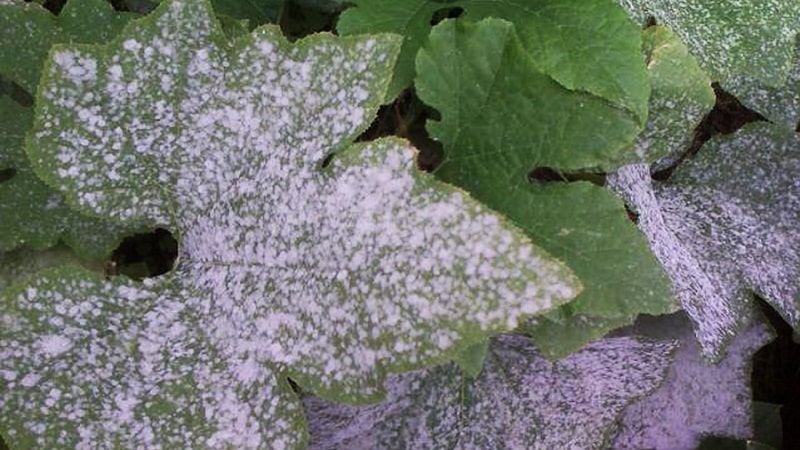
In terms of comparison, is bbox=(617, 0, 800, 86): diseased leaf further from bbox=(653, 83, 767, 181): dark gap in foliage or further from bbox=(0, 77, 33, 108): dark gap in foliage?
bbox=(0, 77, 33, 108): dark gap in foliage

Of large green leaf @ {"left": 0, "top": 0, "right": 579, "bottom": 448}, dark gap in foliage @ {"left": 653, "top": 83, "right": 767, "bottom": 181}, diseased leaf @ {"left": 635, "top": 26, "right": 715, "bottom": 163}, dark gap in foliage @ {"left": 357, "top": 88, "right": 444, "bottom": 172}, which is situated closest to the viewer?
large green leaf @ {"left": 0, "top": 0, "right": 579, "bottom": 448}

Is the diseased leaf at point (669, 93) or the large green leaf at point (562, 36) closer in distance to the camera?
→ the large green leaf at point (562, 36)

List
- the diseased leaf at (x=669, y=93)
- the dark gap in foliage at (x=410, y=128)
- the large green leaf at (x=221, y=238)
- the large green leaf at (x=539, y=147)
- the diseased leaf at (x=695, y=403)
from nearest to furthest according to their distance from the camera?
the large green leaf at (x=221, y=238) < the large green leaf at (x=539, y=147) < the diseased leaf at (x=669, y=93) < the dark gap in foliage at (x=410, y=128) < the diseased leaf at (x=695, y=403)

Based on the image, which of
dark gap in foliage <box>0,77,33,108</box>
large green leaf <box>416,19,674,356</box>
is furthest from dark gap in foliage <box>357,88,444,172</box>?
dark gap in foliage <box>0,77,33,108</box>

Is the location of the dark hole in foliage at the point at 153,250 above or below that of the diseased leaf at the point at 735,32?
below

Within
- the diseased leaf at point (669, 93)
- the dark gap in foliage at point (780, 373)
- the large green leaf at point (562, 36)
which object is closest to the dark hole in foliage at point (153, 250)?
the large green leaf at point (562, 36)

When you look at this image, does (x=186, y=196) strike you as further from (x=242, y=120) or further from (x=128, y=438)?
(x=128, y=438)

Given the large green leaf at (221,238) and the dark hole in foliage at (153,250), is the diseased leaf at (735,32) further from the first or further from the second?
the dark hole in foliage at (153,250)
